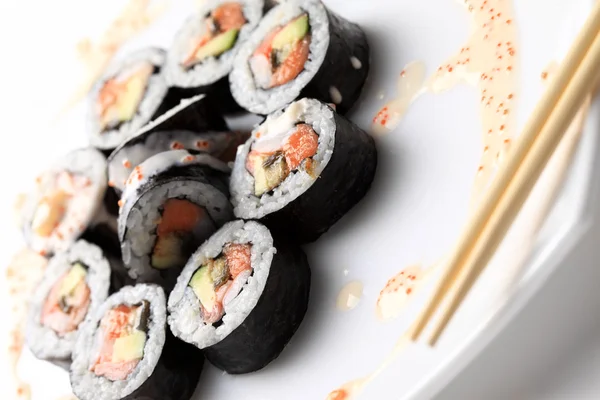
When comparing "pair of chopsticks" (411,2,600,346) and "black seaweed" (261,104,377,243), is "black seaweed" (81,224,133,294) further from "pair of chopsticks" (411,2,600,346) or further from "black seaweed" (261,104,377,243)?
"pair of chopsticks" (411,2,600,346)

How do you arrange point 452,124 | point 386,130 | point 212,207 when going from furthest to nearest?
point 212,207 → point 386,130 → point 452,124

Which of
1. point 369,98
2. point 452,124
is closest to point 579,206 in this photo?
point 452,124

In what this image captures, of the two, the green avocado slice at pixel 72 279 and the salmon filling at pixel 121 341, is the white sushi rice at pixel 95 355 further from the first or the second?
the green avocado slice at pixel 72 279

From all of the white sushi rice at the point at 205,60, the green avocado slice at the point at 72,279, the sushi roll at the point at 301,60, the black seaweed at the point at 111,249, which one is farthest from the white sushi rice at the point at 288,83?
the green avocado slice at the point at 72,279

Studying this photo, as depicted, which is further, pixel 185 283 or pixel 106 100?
pixel 106 100

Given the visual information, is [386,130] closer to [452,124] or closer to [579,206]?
[452,124]

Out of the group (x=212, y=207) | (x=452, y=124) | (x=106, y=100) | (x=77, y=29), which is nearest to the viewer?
(x=452, y=124)

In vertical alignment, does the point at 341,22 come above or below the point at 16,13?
above

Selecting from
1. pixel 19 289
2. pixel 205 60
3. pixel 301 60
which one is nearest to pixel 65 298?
pixel 19 289

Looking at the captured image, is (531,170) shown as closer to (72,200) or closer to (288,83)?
(288,83)
